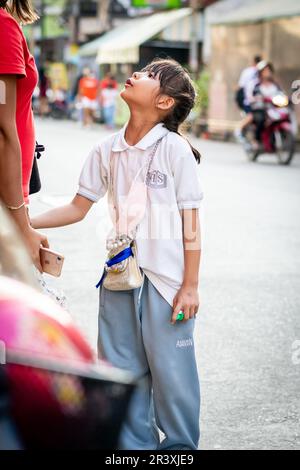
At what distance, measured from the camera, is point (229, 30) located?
23.5 m

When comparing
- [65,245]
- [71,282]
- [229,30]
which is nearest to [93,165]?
[71,282]

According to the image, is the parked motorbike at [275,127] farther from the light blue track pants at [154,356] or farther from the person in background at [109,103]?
the person in background at [109,103]

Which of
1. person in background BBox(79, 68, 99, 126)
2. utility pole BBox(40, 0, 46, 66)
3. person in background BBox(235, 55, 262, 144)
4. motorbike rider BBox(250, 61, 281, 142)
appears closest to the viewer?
motorbike rider BBox(250, 61, 281, 142)

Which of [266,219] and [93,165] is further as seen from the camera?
[266,219]

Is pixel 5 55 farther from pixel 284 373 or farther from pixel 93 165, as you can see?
pixel 284 373

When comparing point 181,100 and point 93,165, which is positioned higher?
point 181,100

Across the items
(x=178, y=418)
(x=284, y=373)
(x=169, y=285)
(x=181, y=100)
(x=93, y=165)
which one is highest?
(x=181, y=100)

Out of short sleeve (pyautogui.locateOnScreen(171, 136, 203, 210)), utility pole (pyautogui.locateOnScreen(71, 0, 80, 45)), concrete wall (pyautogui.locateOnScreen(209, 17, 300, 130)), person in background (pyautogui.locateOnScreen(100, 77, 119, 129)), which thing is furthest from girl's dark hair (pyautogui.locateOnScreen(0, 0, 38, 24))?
utility pole (pyautogui.locateOnScreen(71, 0, 80, 45))

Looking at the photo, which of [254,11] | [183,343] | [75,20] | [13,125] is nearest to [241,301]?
[183,343]

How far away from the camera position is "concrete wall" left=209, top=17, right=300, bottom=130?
2083 centimetres

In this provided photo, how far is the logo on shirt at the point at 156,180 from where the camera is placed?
3118mm

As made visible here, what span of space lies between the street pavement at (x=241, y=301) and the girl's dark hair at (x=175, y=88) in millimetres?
864

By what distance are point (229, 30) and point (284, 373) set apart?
64.9 ft

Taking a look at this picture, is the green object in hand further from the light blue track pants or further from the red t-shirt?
the red t-shirt
